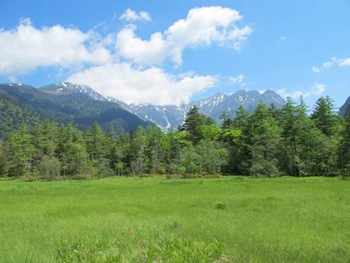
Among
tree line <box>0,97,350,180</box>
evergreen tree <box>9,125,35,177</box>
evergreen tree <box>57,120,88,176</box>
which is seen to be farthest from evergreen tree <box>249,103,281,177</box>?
evergreen tree <box>9,125,35,177</box>

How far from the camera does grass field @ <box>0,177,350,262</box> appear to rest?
10.1 meters

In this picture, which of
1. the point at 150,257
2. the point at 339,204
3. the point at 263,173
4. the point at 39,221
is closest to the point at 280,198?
the point at 339,204

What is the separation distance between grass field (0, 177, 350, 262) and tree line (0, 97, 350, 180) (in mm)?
36354

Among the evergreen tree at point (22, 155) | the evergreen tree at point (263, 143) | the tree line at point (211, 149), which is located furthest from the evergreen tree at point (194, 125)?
the evergreen tree at point (22, 155)

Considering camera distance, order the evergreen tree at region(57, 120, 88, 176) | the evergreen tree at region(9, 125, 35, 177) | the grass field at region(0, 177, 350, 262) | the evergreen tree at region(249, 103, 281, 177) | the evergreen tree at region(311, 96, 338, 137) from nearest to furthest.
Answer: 1. the grass field at region(0, 177, 350, 262)
2. the evergreen tree at region(249, 103, 281, 177)
3. the evergreen tree at region(311, 96, 338, 137)
4. the evergreen tree at region(57, 120, 88, 176)
5. the evergreen tree at region(9, 125, 35, 177)

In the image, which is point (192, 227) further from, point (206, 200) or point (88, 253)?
point (206, 200)

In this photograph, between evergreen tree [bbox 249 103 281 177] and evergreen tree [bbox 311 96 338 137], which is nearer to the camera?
evergreen tree [bbox 249 103 281 177]

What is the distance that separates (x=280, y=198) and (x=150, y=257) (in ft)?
54.5

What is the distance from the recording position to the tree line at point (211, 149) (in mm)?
58812

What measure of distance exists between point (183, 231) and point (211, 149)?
55.8 meters

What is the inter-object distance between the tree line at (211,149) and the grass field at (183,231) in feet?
119

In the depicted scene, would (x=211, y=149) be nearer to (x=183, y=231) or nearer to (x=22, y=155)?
(x=22, y=155)

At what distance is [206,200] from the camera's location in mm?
25094

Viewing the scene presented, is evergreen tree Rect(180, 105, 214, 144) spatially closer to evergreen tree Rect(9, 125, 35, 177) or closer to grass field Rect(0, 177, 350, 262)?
evergreen tree Rect(9, 125, 35, 177)
